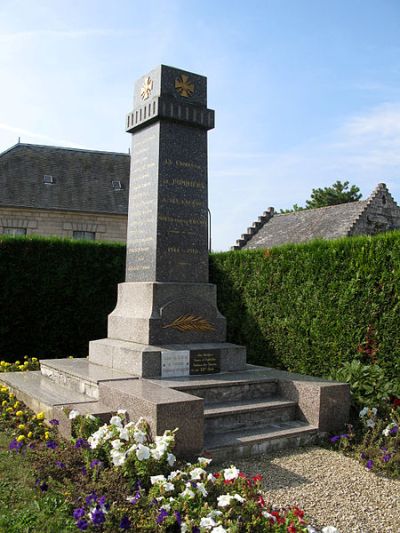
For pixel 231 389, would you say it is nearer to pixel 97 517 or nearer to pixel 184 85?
pixel 97 517

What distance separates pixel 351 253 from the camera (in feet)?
27.3

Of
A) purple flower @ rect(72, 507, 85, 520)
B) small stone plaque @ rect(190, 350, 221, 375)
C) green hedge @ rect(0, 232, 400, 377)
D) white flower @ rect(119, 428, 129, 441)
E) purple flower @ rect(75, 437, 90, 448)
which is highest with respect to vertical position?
green hedge @ rect(0, 232, 400, 377)

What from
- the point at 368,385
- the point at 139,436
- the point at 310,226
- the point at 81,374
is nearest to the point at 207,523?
the point at 139,436

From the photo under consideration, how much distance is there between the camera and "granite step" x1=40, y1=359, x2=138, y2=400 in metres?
6.37

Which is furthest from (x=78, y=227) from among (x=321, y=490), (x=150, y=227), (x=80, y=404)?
(x=321, y=490)

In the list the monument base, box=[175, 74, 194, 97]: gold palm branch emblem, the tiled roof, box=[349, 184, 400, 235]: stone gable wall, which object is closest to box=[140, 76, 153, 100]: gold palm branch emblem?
box=[175, 74, 194, 97]: gold palm branch emblem

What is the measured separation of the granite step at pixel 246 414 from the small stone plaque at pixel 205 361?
782 millimetres

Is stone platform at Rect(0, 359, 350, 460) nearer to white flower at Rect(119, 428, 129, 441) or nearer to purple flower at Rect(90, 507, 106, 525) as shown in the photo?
white flower at Rect(119, 428, 129, 441)

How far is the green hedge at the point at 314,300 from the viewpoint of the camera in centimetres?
770

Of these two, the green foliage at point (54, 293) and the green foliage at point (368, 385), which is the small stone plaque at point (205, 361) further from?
the green foliage at point (54, 293)

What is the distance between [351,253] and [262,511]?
5.40 metres

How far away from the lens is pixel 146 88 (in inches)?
308

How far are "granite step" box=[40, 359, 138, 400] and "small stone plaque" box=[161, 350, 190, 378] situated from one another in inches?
15.9

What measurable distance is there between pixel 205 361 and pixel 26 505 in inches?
133
